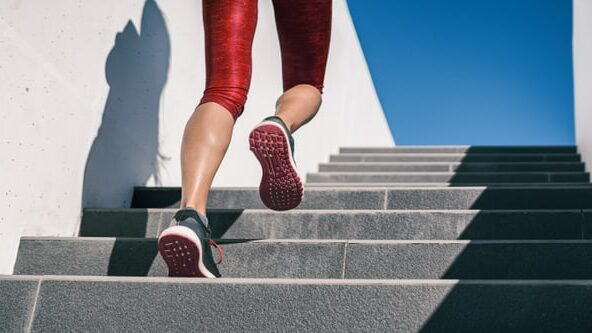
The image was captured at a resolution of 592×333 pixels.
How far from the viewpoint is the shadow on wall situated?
2.33 metres

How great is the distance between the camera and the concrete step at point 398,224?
2041 mm

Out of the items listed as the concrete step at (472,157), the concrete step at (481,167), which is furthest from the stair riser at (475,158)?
the concrete step at (481,167)

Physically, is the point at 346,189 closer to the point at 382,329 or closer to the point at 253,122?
the point at 382,329

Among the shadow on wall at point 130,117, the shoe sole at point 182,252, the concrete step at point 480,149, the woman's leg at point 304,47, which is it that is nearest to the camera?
the shoe sole at point 182,252

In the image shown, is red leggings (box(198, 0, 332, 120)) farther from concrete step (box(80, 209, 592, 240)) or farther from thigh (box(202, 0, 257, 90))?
concrete step (box(80, 209, 592, 240))

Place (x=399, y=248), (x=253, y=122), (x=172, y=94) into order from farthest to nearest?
(x=253, y=122)
(x=172, y=94)
(x=399, y=248)

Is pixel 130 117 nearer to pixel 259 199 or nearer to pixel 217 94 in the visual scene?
pixel 259 199

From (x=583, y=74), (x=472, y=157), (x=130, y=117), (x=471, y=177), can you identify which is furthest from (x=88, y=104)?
(x=583, y=74)

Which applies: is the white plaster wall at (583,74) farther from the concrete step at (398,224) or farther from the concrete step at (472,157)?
the concrete step at (398,224)

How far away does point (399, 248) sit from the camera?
169cm

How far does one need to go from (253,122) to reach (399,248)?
255cm

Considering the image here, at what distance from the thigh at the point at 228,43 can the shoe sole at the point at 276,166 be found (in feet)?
0.47

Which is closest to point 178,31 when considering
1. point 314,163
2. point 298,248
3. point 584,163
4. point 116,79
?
point 116,79

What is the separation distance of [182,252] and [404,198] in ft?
4.62
